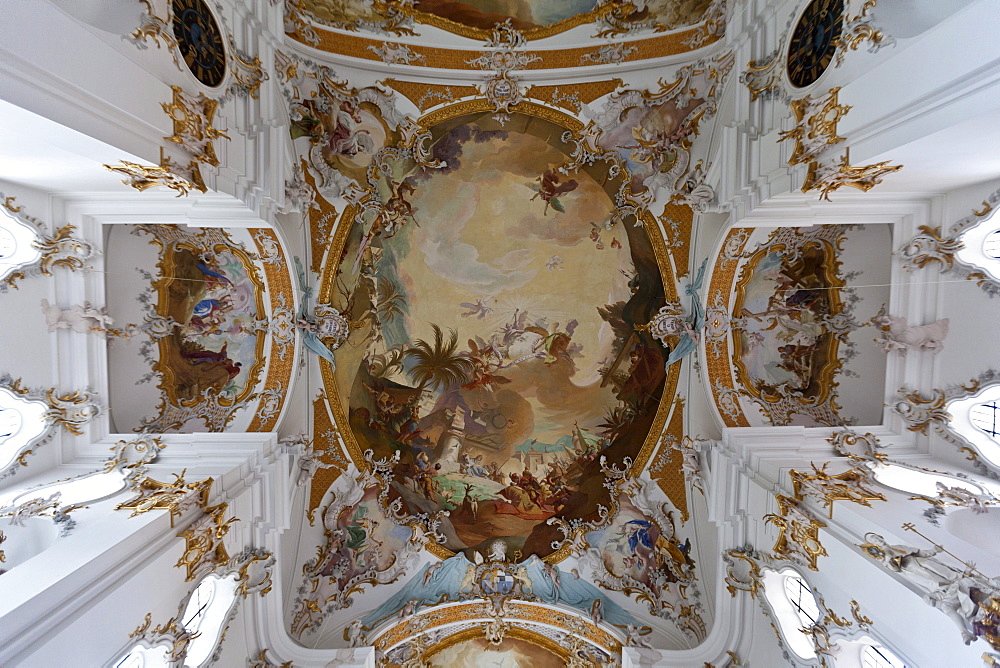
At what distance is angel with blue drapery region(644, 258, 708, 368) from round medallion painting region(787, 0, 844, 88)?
11.7 ft

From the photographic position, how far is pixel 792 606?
26.3ft

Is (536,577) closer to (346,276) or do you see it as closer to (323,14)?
(346,276)

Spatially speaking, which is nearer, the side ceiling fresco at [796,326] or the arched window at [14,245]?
the arched window at [14,245]

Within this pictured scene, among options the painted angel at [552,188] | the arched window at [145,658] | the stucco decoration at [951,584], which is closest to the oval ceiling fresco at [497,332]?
the painted angel at [552,188]

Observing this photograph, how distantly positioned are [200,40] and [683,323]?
902cm

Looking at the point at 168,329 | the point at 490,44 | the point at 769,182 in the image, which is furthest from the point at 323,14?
the point at 769,182

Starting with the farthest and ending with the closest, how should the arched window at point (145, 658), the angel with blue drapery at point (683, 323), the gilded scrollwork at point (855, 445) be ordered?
the angel with blue drapery at point (683, 323) < the gilded scrollwork at point (855, 445) < the arched window at point (145, 658)

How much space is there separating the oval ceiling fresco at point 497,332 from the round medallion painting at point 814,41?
339cm

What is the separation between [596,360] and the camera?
1088cm

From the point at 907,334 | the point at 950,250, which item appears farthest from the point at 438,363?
the point at 950,250

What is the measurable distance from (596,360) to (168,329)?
8115 millimetres

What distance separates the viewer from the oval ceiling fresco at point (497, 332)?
33.5ft

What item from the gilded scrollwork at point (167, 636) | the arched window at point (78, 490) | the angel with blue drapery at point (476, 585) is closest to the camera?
the gilded scrollwork at point (167, 636)

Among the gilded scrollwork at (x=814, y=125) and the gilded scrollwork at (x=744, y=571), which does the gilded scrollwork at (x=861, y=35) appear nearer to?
the gilded scrollwork at (x=814, y=125)
